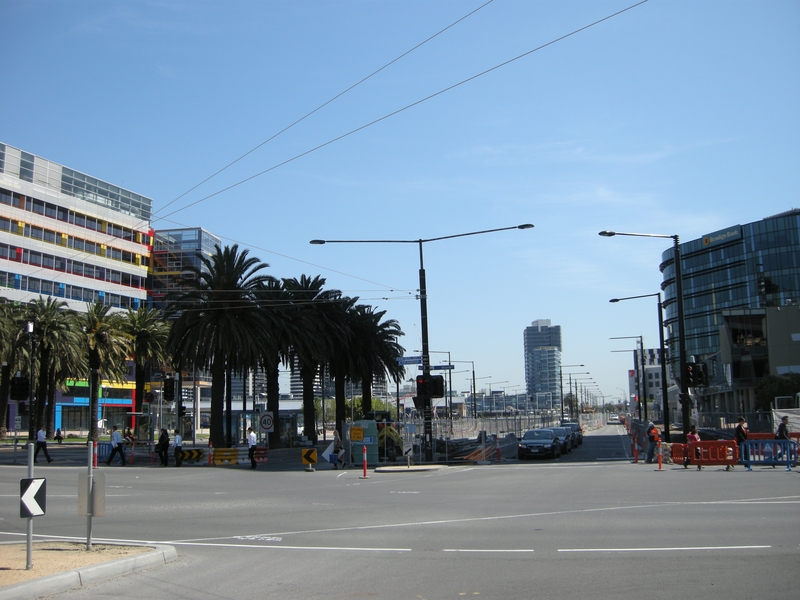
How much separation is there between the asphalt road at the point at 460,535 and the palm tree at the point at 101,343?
2629 centimetres

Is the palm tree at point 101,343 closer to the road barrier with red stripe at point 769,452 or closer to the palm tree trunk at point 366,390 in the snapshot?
the palm tree trunk at point 366,390

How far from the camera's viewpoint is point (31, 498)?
9555mm

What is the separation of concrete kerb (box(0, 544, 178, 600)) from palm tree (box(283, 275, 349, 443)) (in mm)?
33270

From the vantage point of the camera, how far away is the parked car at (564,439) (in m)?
43.4

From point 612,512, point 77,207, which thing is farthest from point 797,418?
point 77,207

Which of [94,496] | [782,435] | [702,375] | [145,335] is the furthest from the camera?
[145,335]

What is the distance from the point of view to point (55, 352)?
5269 centimetres

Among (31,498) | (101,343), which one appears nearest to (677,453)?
(31,498)

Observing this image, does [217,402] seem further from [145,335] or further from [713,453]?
[713,453]

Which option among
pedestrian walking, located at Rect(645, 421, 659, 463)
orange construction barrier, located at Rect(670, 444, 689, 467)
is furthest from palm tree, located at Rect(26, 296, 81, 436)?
orange construction barrier, located at Rect(670, 444, 689, 467)

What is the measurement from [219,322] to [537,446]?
17.9 meters

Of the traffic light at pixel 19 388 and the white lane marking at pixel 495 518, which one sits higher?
the traffic light at pixel 19 388

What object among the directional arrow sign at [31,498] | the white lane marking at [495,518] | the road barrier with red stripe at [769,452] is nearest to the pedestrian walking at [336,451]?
the road barrier with red stripe at [769,452]

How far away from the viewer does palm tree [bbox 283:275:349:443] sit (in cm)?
4453
